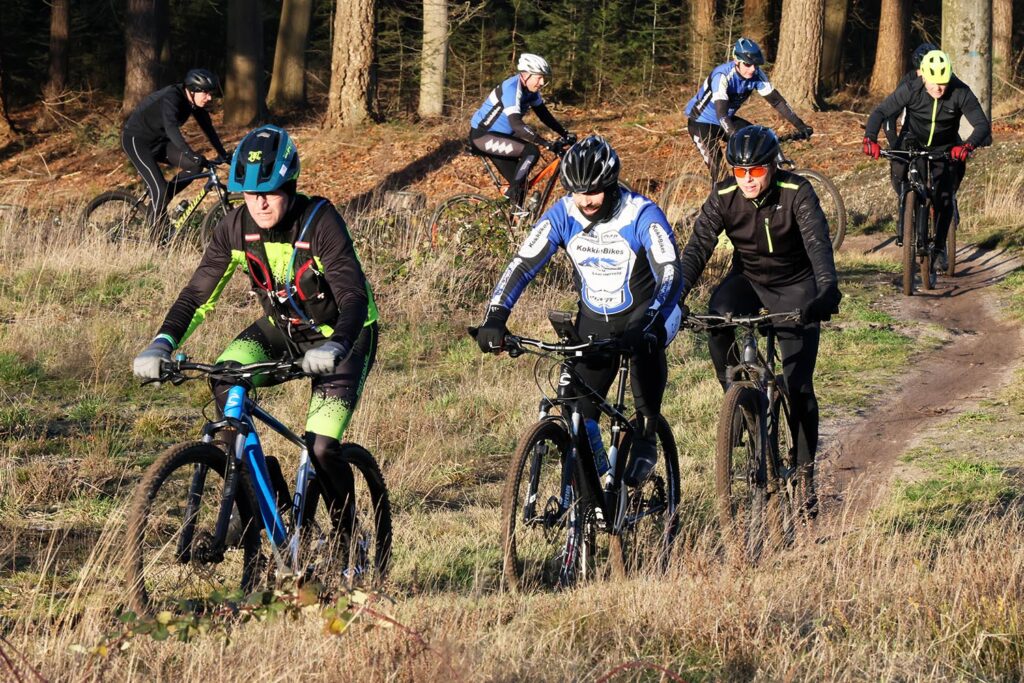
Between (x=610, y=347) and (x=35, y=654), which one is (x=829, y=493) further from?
(x=35, y=654)

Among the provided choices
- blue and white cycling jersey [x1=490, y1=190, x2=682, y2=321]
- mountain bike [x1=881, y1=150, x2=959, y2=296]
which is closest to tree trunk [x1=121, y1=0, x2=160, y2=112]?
mountain bike [x1=881, y1=150, x2=959, y2=296]

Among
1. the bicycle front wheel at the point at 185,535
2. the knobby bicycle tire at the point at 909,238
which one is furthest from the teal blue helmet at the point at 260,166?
the knobby bicycle tire at the point at 909,238

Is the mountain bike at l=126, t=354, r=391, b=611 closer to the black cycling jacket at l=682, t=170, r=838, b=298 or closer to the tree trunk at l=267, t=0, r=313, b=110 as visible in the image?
the black cycling jacket at l=682, t=170, r=838, b=298

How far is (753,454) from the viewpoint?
22.4 ft

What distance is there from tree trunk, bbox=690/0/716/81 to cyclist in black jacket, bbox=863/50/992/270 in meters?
14.6

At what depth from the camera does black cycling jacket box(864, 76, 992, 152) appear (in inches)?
506

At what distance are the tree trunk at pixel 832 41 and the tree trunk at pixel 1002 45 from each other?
4380 mm

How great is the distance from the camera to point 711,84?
14.4m

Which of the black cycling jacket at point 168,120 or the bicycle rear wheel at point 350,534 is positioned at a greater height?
the black cycling jacket at point 168,120

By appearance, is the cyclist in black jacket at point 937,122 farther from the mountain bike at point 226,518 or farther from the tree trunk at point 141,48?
the tree trunk at point 141,48

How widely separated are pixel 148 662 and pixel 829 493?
432 centimetres

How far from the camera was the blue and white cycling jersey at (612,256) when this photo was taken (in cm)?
654

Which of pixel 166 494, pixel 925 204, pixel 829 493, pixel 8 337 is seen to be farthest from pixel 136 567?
pixel 925 204

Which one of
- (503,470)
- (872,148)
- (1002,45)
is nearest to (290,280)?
(503,470)
